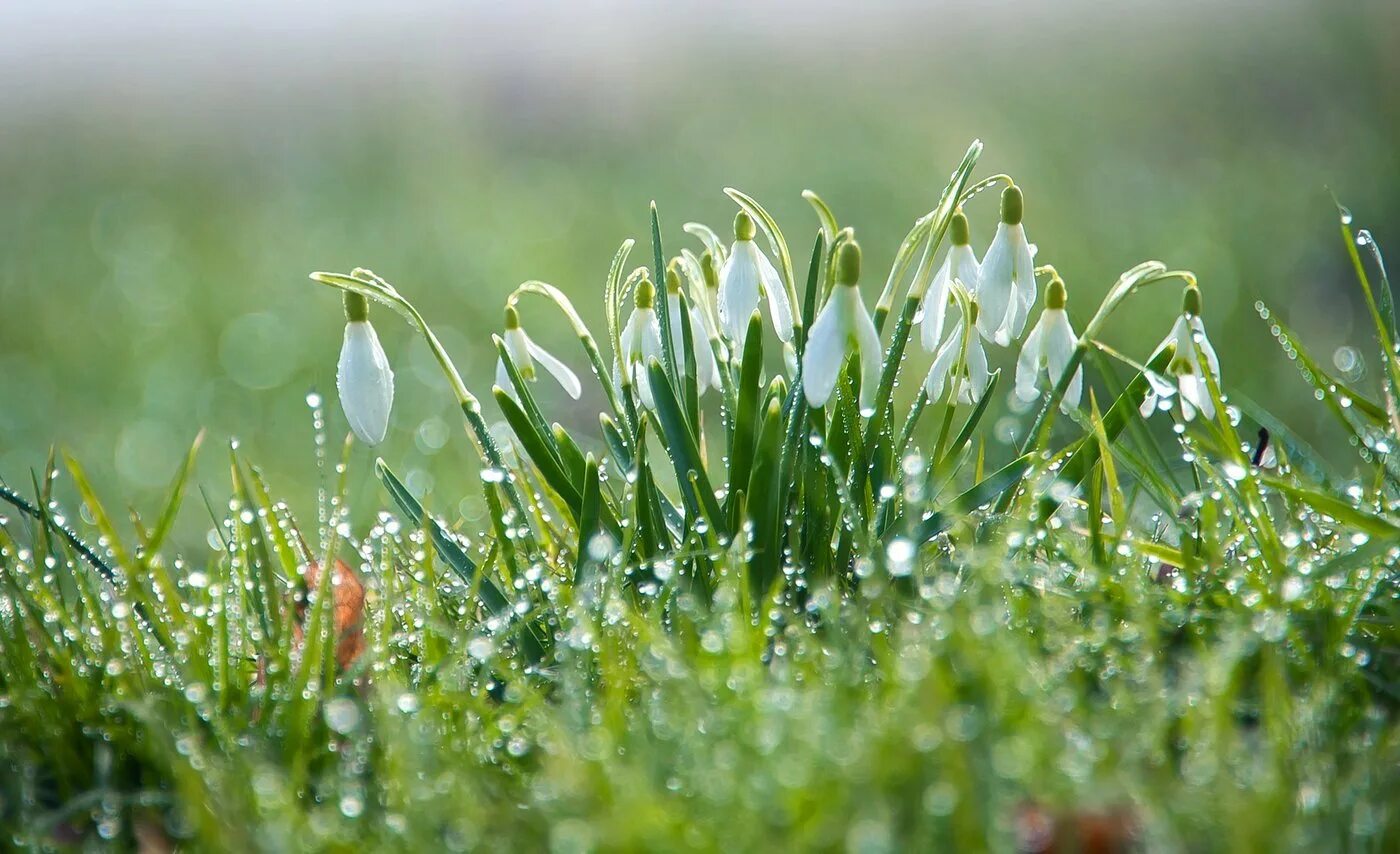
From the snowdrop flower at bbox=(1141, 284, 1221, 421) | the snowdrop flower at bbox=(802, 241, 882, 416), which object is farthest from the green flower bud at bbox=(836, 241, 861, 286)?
the snowdrop flower at bbox=(1141, 284, 1221, 421)

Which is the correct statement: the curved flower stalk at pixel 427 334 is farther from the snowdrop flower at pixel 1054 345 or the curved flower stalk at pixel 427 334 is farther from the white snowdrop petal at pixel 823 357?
the snowdrop flower at pixel 1054 345

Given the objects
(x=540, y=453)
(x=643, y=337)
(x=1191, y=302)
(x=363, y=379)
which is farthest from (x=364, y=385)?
(x=1191, y=302)

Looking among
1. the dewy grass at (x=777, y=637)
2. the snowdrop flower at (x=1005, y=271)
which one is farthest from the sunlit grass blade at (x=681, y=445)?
Result: the snowdrop flower at (x=1005, y=271)

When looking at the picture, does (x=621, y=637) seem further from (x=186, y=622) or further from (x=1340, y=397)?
(x=1340, y=397)

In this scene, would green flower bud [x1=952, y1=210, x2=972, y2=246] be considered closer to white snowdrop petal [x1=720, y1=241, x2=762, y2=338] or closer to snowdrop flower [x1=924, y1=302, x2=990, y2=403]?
snowdrop flower [x1=924, y1=302, x2=990, y2=403]

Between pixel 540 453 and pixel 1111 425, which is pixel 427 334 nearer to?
pixel 540 453
